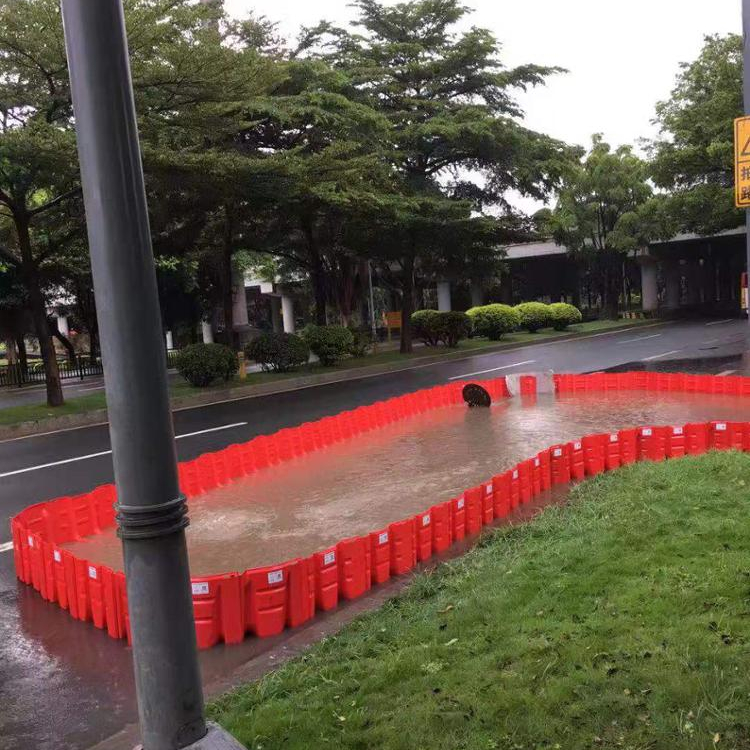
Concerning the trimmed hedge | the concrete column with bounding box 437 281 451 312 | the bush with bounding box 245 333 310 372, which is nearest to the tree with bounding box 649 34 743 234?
the trimmed hedge

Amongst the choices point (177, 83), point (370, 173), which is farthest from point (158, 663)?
point (370, 173)

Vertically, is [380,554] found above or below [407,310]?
below

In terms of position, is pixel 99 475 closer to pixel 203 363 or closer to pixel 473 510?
pixel 473 510

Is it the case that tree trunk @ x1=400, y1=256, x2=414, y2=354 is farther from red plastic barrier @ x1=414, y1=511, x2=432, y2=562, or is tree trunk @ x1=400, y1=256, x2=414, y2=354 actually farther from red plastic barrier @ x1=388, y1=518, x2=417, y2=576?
red plastic barrier @ x1=388, y1=518, x2=417, y2=576

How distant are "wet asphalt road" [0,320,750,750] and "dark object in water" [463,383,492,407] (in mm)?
2763

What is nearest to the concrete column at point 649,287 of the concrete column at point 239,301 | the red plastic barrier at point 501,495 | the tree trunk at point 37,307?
the concrete column at point 239,301

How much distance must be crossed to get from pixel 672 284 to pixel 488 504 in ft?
159

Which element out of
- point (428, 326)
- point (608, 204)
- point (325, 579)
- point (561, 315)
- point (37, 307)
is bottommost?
point (325, 579)

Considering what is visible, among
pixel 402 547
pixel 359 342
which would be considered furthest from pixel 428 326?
pixel 402 547

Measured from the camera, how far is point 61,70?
50.3 feet

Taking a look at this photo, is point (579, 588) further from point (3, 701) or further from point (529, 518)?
point (3, 701)

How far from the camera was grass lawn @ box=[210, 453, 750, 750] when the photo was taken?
11.2 feet

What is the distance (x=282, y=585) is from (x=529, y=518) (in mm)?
3031

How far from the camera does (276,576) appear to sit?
5.39 metres
